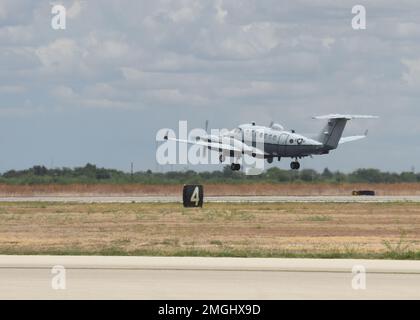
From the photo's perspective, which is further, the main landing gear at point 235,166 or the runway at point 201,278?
the main landing gear at point 235,166

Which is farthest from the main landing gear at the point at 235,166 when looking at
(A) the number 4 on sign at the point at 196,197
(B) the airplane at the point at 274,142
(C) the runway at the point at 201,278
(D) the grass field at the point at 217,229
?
(C) the runway at the point at 201,278

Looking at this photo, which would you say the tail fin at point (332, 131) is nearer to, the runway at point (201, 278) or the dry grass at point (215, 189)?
the dry grass at point (215, 189)

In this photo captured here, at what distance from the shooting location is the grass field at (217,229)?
34.8 meters

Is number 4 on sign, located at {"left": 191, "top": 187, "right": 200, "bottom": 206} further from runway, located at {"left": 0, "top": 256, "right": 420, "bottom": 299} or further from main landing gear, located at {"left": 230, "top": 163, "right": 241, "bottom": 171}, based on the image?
main landing gear, located at {"left": 230, "top": 163, "right": 241, "bottom": 171}

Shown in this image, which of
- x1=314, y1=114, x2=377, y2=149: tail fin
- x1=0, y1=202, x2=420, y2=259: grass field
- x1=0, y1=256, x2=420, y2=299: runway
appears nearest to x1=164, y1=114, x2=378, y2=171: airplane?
x1=314, y1=114, x2=377, y2=149: tail fin

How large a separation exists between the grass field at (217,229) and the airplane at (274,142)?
29.8 metres

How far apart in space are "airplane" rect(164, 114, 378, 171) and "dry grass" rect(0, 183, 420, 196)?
109 inches

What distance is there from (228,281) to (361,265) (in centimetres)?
535

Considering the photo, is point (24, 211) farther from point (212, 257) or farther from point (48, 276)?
point (48, 276)

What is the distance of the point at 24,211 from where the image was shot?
61.2 meters

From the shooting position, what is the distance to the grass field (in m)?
34.8

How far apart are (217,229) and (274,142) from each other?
5343 cm
